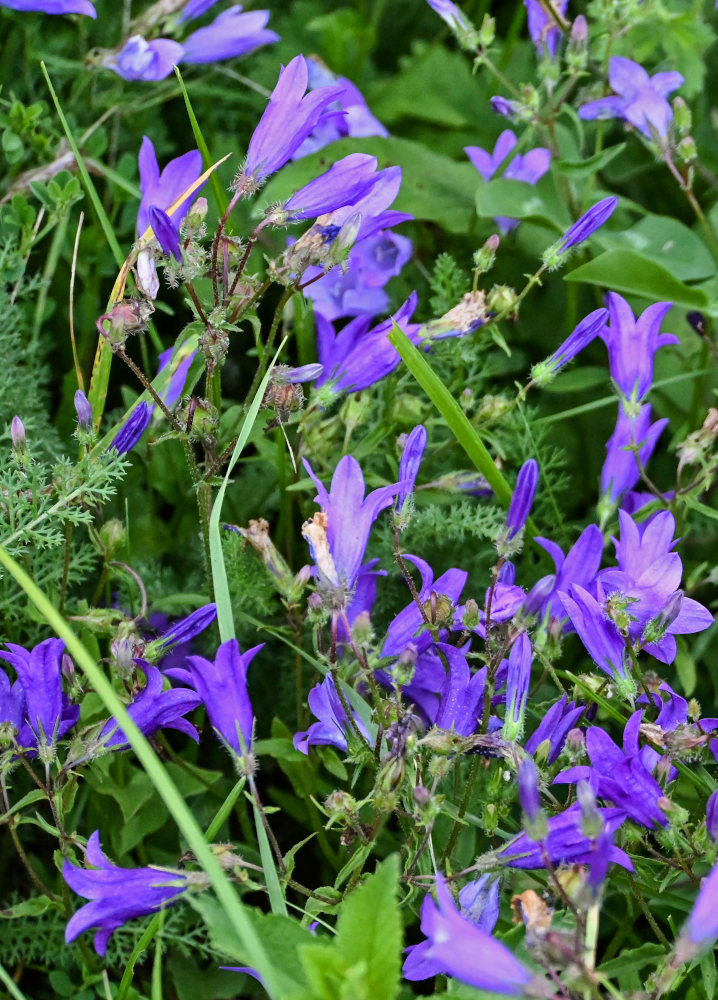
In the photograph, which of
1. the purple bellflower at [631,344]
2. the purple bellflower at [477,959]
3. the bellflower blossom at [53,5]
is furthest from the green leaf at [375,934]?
the bellflower blossom at [53,5]

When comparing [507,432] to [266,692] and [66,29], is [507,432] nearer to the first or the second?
[266,692]

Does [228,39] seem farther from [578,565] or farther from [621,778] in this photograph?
[621,778]

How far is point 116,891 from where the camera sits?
0.89 meters

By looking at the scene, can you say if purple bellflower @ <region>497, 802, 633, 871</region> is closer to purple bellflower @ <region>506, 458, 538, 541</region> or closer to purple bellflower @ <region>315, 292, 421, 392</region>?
purple bellflower @ <region>506, 458, 538, 541</region>

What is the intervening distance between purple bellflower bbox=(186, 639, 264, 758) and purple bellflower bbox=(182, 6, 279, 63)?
1.01 m

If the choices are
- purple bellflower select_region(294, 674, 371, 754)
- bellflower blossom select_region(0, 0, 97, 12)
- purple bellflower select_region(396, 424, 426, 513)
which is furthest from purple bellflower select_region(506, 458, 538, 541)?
bellflower blossom select_region(0, 0, 97, 12)

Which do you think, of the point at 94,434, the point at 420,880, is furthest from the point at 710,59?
the point at 420,880

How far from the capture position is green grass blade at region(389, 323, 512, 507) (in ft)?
3.56

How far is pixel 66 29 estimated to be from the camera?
71.8 inches

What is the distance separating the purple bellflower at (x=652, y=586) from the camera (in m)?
1.07

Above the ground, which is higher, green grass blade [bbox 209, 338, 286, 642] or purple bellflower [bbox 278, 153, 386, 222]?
purple bellflower [bbox 278, 153, 386, 222]

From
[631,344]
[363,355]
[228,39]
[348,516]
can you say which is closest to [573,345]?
[631,344]

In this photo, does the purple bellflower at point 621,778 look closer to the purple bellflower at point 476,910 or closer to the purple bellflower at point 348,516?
the purple bellflower at point 476,910

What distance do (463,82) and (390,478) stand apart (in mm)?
862
